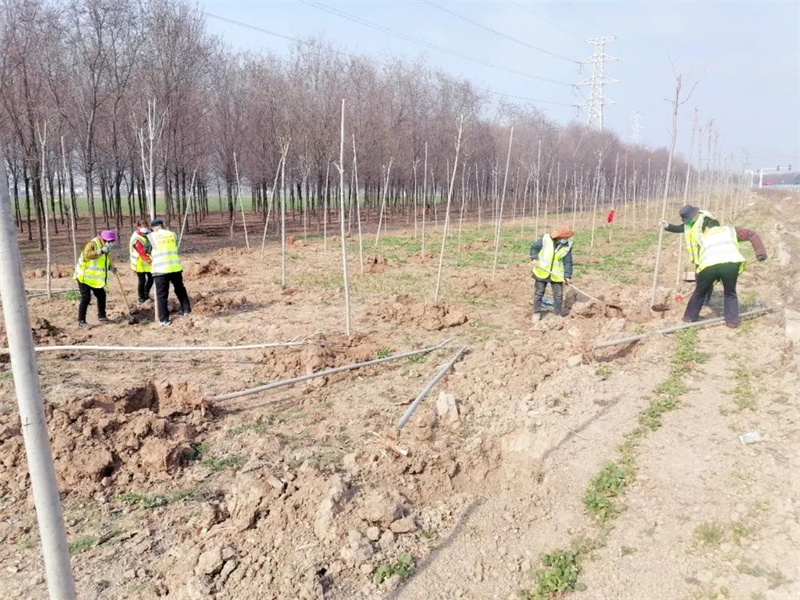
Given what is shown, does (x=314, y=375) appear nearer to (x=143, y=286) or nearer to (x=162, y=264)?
(x=162, y=264)

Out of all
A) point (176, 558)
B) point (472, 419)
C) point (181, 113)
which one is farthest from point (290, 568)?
point (181, 113)

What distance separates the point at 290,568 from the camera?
2.95 meters

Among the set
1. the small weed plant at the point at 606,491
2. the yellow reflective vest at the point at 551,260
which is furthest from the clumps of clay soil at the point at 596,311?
the small weed plant at the point at 606,491

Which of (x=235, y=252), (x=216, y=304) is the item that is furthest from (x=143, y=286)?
(x=235, y=252)

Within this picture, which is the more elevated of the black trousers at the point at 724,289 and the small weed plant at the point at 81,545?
the black trousers at the point at 724,289

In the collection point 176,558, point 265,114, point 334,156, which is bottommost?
point 176,558

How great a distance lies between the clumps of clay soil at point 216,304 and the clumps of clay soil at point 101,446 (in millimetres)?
3987

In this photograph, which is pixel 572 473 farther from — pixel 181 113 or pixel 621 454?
pixel 181 113

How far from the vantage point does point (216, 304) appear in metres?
8.92

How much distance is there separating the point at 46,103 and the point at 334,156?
36.5ft

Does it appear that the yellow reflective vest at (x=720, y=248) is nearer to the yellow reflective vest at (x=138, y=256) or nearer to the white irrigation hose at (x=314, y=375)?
the white irrigation hose at (x=314, y=375)

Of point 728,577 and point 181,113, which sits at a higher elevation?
point 181,113

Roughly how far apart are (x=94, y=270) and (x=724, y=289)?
25.8ft

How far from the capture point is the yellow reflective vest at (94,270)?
770 centimetres
